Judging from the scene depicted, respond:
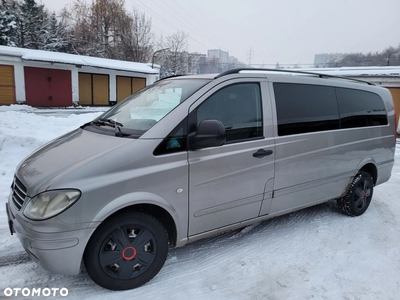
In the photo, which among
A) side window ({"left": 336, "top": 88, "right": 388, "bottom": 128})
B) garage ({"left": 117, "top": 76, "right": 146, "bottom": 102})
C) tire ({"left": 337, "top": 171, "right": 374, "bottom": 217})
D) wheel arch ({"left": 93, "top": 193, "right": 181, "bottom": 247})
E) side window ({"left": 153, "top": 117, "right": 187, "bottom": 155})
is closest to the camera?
wheel arch ({"left": 93, "top": 193, "right": 181, "bottom": 247})

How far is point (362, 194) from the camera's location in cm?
464

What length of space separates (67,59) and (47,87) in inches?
97.5

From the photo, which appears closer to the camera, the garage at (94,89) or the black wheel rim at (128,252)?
the black wheel rim at (128,252)

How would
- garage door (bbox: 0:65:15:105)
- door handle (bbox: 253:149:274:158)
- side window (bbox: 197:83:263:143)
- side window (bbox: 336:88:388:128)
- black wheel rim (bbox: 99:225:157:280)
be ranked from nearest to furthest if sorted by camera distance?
black wheel rim (bbox: 99:225:157:280)
side window (bbox: 197:83:263:143)
door handle (bbox: 253:149:274:158)
side window (bbox: 336:88:388:128)
garage door (bbox: 0:65:15:105)

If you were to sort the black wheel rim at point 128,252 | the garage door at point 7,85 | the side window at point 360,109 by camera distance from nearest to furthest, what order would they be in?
the black wheel rim at point 128,252
the side window at point 360,109
the garage door at point 7,85

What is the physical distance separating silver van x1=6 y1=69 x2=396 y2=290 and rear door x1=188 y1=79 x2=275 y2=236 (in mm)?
12

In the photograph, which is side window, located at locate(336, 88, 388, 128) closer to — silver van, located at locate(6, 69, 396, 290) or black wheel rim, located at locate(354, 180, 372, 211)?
silver van, located at locate(6, 69, 396, 290)

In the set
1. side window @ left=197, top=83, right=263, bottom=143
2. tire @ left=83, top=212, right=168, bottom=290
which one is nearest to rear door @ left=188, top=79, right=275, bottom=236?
side window @ left=197, top=83, right=263, bottom=143

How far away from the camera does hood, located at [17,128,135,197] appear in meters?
2.43

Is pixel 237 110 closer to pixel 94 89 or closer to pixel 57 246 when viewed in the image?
pixel 57 246

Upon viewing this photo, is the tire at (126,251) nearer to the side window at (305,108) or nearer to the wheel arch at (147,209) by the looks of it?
the wheel arch at (147,209)

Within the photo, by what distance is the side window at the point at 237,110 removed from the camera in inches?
120

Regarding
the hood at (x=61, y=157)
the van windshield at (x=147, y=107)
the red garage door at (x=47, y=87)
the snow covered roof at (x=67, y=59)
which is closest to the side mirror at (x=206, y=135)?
the van windshield at (x=147, y=107)

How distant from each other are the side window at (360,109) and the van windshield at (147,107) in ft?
7.38
